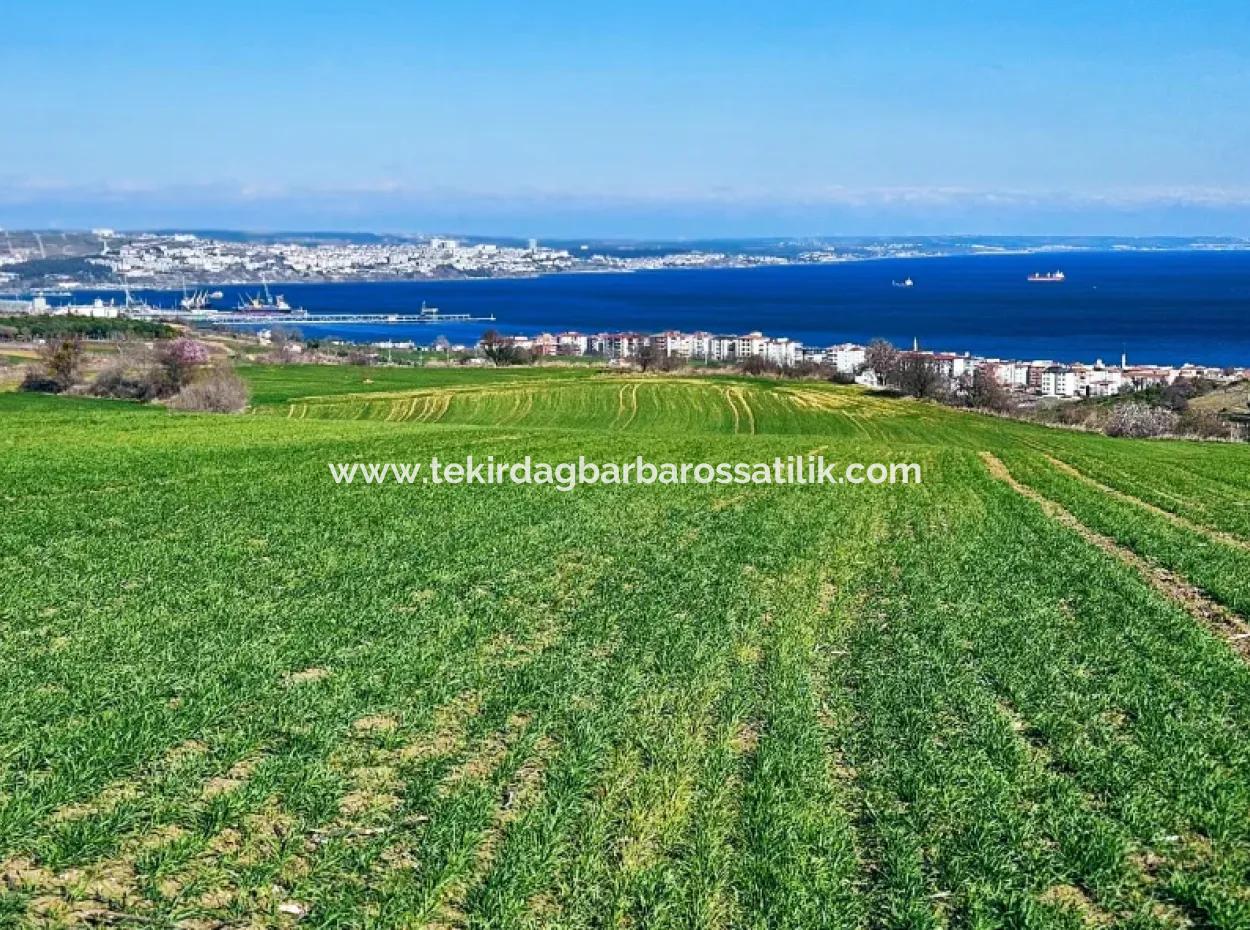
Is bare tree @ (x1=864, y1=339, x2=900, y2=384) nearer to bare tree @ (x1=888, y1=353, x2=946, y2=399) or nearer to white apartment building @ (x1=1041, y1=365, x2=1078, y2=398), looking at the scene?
bare tree @ (x1=888, y1=353, x2=946, y2=399)

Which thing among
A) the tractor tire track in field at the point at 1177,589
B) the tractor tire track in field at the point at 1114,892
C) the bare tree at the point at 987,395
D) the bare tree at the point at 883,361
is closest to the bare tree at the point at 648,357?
the bare tree at the point at 883,361

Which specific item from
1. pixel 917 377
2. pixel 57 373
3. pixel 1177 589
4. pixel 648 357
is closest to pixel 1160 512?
pixel 1177 589

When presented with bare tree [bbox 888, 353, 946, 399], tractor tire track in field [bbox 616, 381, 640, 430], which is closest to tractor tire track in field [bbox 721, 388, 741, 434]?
tractor tire track in field [bbox 616, 381, 640, 430]

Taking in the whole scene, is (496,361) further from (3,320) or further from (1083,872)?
(1083,872)

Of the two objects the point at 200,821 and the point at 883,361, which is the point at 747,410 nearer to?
the point at 883,361

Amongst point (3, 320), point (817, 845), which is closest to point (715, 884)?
point (817, 845)

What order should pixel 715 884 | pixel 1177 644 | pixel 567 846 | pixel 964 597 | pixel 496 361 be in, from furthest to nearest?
pixel 496 361, pixel 964 597, pixel 1177 644, pixel 567 846, pixel 715 884
